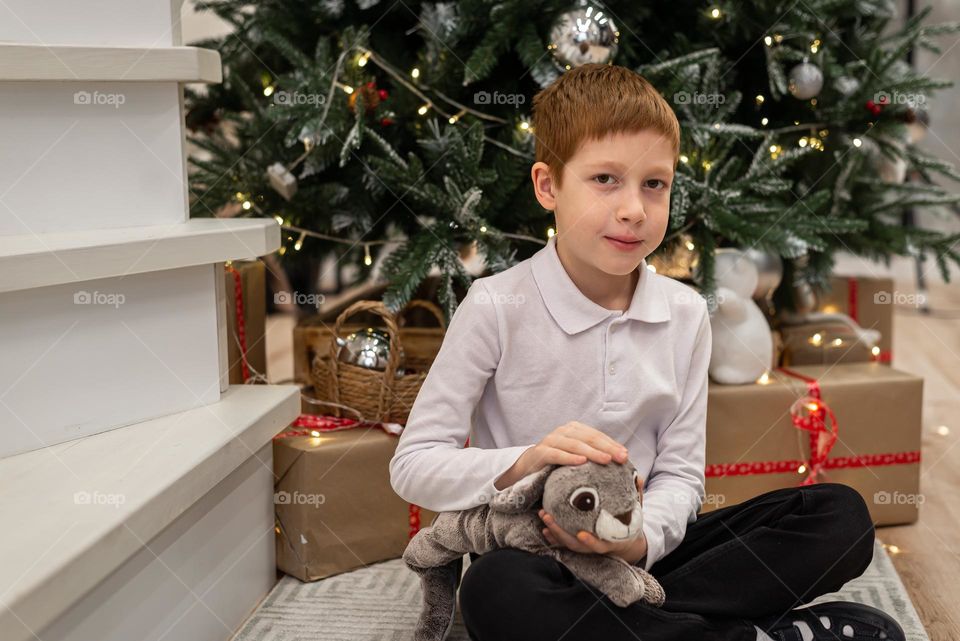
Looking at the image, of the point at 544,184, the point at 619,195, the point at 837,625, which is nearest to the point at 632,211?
the point at 619,195

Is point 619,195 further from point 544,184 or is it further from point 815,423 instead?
point 815,423

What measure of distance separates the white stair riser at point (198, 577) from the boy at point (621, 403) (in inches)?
10.7

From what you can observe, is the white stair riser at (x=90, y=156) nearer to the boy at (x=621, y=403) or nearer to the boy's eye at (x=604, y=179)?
the boy at (x=621, y=403)

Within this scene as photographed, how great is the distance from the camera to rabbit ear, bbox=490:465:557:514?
0.93m

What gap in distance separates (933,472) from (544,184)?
1149 millimetres

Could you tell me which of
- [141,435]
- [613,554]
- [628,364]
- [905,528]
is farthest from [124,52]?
[905,528]

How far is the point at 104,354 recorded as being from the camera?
45.9 inches

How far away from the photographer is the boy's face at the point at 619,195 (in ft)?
3.41

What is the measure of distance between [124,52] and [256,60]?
61cm

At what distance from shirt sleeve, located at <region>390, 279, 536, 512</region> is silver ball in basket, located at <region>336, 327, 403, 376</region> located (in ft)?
1.29

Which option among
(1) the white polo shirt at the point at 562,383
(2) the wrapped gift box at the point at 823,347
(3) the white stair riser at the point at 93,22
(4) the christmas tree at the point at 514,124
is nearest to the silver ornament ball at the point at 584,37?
(4) the christmas tree at the point at 514,124

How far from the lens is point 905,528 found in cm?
159

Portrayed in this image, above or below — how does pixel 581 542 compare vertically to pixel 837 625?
above

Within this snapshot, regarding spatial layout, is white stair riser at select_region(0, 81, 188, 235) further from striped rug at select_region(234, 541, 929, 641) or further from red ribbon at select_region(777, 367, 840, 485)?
red ribbon at select_region(777, 367, 840, 485)
